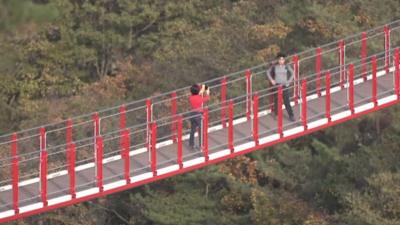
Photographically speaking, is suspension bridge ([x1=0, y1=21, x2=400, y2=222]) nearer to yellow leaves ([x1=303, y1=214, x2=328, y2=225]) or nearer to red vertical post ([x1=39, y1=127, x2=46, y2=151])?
red vertical post ([x1=39, y1=127, x2=46, y2=151])

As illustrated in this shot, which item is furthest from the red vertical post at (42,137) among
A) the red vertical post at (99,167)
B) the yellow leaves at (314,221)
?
the yellow leaves at (314,221)

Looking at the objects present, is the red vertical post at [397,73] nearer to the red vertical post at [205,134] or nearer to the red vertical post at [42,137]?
the red vertical post at [205,134]

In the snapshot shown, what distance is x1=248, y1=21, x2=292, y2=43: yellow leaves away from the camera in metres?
46.7

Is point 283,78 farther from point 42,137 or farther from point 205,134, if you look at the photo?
point 42,137

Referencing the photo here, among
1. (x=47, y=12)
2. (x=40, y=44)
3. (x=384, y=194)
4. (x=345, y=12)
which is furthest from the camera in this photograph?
(x=40, y=44)

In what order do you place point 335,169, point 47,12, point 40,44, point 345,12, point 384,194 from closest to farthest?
point 47,12 < point 384,194 < point 335,169 < point 345,12 < point 40,44

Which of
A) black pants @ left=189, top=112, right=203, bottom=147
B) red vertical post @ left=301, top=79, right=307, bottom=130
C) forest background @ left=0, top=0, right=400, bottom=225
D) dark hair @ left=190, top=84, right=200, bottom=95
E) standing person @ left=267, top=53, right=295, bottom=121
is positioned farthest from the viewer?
forest background @ left=0, top=0, right=400, bottom=225

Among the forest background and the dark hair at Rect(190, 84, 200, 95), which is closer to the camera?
the dark hair at Rect(190, 84, 200, 95)

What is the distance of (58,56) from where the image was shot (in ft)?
167

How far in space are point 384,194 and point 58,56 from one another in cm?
1504

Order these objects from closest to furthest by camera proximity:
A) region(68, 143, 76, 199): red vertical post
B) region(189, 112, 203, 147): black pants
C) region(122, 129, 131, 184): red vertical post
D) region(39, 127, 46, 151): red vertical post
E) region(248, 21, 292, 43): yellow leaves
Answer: region(68, 143, 76, 199): red vertical post
region(122, 129, 131, 184): red vertical post
region(39, 127, 46, 151): red vertical post
region(189, 112, 203, 147): black pants
region(248, 21, 292, 43): yellow leaves

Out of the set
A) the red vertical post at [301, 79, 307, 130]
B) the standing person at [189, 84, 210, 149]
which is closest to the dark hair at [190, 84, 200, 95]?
the standing person at [189, 84, 210, 149]

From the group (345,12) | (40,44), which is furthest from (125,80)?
(345,12)

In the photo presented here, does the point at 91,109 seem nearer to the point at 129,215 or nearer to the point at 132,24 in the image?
the point at 129,215
